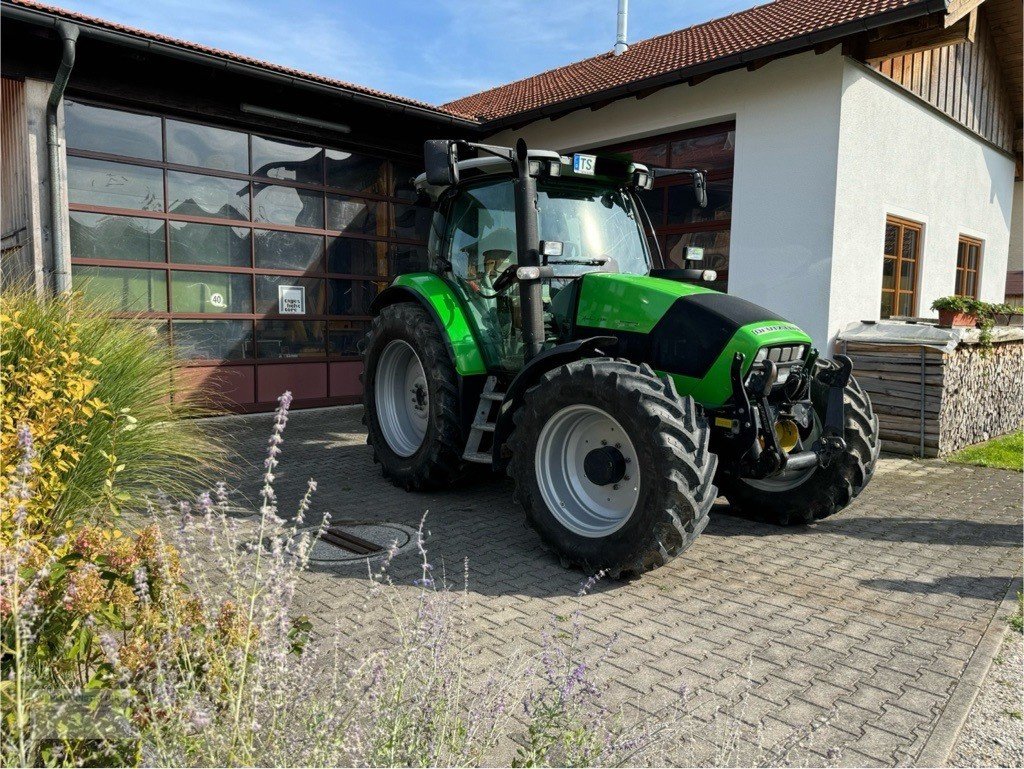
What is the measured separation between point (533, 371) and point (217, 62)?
17.8 feet

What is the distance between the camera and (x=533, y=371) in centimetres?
432

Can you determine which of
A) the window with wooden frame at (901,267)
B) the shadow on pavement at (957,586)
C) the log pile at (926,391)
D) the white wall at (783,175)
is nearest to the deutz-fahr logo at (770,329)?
the shadow on pavement at (957,586)

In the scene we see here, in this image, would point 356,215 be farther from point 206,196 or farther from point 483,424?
point 483,424

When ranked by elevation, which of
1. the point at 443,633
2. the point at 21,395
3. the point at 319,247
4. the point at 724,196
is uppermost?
the point at 724,196

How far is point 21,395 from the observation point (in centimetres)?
287

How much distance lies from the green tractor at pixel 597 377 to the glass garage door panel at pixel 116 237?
140 inches

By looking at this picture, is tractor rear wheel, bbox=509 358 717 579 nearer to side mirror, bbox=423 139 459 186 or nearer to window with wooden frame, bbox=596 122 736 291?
side mirror, bbox=423 139 459 186

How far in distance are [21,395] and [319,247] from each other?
6.75m

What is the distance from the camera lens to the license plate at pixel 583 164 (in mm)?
4613

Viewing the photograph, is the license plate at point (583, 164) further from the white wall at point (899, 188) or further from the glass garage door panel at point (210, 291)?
the glass garage door panel at point (210, 291)

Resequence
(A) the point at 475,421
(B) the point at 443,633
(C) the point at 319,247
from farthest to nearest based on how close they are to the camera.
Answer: (C) the point at 319,247 → (A) the point at 475,421 → (B) the point at 443,633

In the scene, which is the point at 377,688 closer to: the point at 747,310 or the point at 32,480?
the point at 32,480

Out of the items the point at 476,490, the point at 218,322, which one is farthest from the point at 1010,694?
the point at 218,322

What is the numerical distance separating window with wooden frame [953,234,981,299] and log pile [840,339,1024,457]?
4100 millimetres
